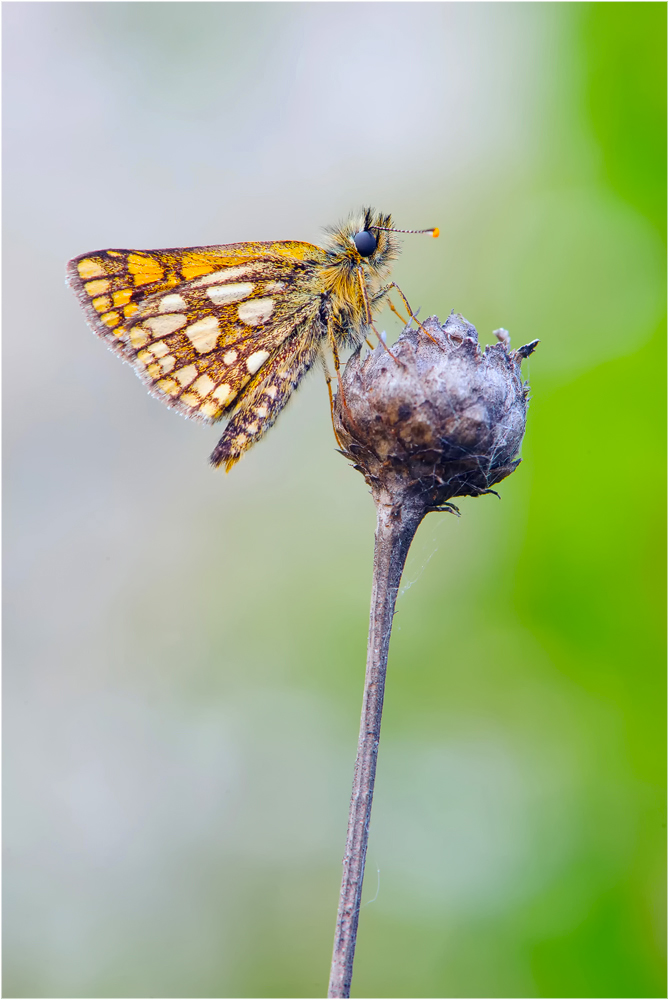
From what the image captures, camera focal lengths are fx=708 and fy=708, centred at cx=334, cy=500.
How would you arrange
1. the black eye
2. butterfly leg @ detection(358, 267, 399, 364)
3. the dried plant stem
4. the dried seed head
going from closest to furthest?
1. the dried plant stem
2. the dried seed head
3. butterfly leg @ detection(358, 267, 399, 364)
4. the black eye

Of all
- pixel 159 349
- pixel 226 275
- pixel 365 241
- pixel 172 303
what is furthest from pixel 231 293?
pixel 365 241

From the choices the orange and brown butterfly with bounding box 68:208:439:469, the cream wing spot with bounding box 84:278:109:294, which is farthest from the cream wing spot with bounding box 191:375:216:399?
the cream wing spot with bounding box 84:278:109:294

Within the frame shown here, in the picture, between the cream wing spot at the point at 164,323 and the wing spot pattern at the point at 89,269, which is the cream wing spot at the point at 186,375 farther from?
the wing spot pattern at the point at 89,269

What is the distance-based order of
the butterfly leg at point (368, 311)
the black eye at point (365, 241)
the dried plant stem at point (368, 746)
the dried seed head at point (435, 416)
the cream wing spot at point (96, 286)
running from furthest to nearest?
the cream wing spot at point (96, 286) < the black eye at point (365, 241) < the butterfly leg at point (368, 311) < the dried seed head at point (435, 416) < the dried plant stem at point (368, 746)

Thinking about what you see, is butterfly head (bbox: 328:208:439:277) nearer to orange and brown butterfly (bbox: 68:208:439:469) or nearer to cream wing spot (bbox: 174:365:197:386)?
orange and brown butterfly (bbox: 68:208:439:469)

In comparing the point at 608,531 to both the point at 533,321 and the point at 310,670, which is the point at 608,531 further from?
the point at 310,670

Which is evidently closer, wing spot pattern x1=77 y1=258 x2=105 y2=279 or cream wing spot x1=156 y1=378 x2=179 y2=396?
cream wing spot x1=156 y1=378 x2=179 y2=396

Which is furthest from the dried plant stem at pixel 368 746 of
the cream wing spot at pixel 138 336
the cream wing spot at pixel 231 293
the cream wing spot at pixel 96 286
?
the cream wing spot at pixel 96 286

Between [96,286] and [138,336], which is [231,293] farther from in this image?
[96,286]
